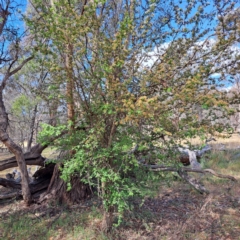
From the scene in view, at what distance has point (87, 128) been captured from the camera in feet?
10.2

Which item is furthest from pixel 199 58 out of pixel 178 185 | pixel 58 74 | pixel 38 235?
pixel 178 185

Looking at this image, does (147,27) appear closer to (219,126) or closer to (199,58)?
(199,58)

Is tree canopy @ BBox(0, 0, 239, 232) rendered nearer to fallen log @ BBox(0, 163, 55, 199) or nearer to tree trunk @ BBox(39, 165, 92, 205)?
tree trunk @ BBox(39, 165, 92, 205)

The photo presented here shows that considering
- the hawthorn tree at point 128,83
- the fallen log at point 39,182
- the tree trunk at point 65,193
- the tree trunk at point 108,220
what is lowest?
the tree trunk at point 108,220

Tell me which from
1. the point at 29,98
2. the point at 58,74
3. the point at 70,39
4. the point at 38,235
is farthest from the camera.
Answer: the point at 29,98

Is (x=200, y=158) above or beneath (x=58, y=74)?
beneath

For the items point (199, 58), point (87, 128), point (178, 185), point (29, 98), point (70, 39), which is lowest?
point (178, 185)

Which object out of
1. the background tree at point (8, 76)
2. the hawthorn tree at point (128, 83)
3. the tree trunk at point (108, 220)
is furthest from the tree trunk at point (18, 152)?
the tree trunk at point (108, 220)

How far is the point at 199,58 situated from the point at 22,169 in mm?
A: 3905

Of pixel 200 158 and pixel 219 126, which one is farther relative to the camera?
pixel 200 158

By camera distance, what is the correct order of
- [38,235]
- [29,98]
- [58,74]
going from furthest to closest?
[29,98], [38,235], [58,74]

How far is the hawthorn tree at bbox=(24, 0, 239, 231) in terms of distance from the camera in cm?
244

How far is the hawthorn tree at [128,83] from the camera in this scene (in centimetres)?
244

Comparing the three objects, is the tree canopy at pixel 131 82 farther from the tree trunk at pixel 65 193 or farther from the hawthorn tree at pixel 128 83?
the tree trunk at pixel 65 193
